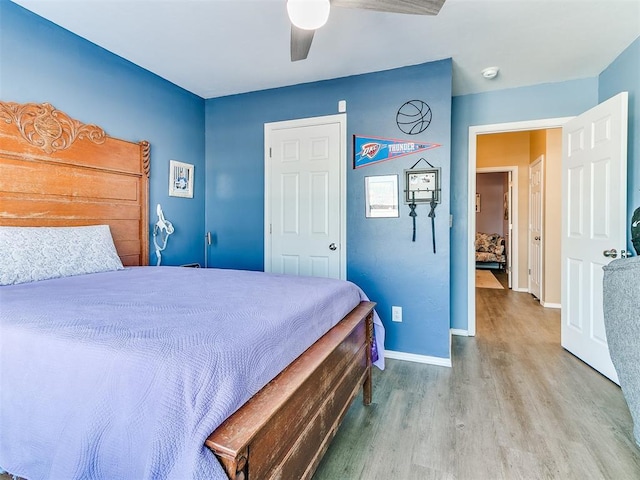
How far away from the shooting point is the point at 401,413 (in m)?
2.02

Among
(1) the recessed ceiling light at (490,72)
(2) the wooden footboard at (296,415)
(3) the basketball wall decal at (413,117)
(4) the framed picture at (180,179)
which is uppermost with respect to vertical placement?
(1) the recessed ceiling light at (490,72)

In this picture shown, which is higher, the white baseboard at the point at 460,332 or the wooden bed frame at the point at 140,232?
the wooden bed frame at the point at 140,232

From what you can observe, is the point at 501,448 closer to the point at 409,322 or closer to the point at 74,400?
the point at 409,322

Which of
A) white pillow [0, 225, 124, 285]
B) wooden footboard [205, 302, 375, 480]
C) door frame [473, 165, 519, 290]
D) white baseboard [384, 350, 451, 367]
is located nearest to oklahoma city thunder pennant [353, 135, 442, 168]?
wooden footboard [205, 302, 375, 480]

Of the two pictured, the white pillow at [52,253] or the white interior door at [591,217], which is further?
the white interior door at [591,217]

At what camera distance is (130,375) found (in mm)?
867

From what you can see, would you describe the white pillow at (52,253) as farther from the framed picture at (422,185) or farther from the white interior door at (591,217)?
the white interior door at (591,217)

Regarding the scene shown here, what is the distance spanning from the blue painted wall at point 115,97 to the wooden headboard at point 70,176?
4.5 inches

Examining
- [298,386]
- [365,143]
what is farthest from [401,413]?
[365,143]

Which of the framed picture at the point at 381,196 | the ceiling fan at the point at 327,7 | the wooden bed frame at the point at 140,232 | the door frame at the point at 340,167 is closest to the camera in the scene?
the wooden bed frame at the point at 140,232

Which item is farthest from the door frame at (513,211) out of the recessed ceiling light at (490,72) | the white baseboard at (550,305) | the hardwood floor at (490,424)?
the hardwood floor at (490,424)

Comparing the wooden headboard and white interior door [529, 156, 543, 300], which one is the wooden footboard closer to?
the wooden headboard

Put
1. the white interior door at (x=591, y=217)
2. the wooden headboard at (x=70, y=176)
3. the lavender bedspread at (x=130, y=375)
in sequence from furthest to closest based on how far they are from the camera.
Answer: the white interior door at (x=591, y=217)
the wooden headboard at (x=70, y=176)
the lavender bedspread at (x=130, y=375)

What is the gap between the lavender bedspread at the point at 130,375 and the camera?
2.67ft
